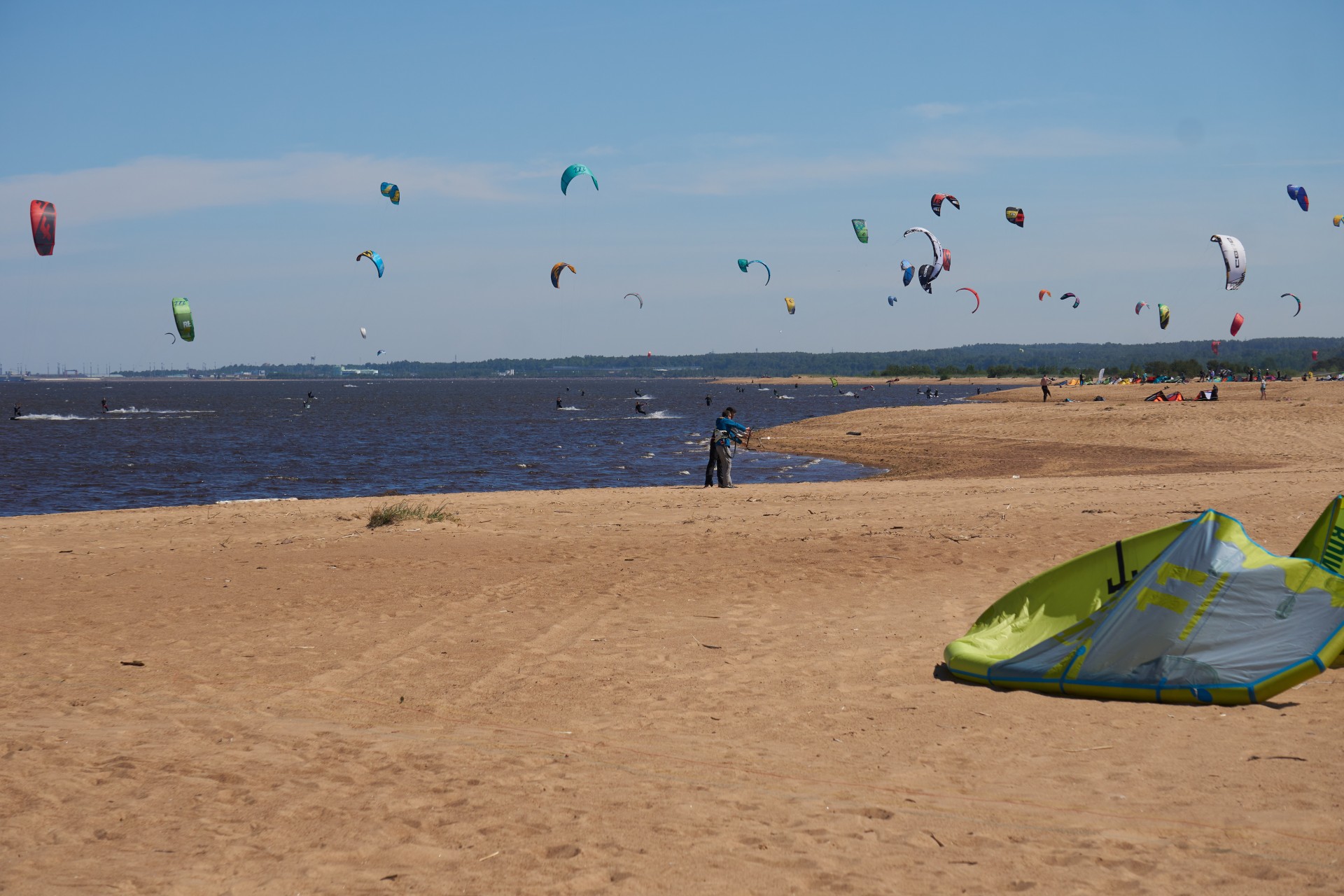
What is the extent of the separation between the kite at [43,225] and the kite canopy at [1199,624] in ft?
58.5

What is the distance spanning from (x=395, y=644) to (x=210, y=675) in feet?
4.51

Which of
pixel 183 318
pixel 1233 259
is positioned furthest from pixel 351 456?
pixel 1233 259

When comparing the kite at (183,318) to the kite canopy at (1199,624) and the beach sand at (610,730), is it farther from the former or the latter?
the kite canopy at (1199,624)

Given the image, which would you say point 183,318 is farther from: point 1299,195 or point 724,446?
point 1299,195

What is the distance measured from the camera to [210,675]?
7.44m

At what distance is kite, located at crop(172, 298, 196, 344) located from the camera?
24.8 metres

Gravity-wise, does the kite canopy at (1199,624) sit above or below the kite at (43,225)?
below

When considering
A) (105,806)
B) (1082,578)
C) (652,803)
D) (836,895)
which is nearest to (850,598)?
(1082,578)

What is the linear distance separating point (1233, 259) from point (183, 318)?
90.9 feet

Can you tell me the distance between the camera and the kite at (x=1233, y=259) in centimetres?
2905

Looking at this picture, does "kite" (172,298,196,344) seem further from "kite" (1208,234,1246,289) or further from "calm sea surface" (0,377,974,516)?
"kite" (1208,234,1246,289)

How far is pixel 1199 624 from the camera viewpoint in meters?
6.30

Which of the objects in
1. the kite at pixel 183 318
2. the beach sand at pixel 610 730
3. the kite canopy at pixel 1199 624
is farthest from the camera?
the kite at pixel 183 318

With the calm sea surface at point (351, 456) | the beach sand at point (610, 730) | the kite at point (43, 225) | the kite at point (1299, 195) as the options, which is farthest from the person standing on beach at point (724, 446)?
the kite at point (1299, 195)
